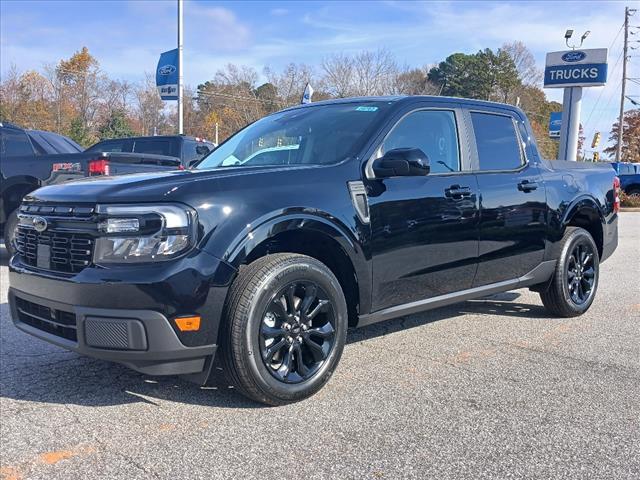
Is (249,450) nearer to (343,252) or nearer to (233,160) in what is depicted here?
(343,252)

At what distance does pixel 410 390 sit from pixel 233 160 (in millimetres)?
2164

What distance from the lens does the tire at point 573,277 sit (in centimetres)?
564

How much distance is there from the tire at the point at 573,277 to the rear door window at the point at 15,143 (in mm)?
7544

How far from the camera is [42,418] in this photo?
11.3ft

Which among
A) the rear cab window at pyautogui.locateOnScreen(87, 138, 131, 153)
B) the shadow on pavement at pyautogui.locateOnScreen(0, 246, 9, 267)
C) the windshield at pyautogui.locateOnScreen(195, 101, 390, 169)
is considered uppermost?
the rear cab window at pyautogui.locateOnScreen(87, 138, 131, 153)

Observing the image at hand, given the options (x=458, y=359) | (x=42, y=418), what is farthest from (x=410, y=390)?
(x=42, y=418)

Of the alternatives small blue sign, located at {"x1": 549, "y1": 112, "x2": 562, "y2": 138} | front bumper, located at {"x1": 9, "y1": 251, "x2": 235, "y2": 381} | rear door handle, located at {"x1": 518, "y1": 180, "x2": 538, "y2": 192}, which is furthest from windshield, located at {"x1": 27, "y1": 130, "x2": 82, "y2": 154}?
small blue sign, located at {"x1": 549, "y1": 112, "x2": 562, "y2": 138}

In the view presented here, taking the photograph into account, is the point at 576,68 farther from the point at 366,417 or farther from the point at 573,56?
the point at 366,417

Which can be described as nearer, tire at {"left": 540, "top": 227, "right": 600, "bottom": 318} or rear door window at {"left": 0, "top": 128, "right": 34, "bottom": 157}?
tire at {"left": 540, "top": 227, "right": 600, "bottom": 318}

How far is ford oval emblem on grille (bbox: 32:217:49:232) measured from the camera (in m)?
3.57

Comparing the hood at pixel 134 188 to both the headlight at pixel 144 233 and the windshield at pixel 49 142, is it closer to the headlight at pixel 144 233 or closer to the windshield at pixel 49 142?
the headlight at pixel 144 233

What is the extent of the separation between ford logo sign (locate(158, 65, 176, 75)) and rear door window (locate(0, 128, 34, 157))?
9395 millimetres

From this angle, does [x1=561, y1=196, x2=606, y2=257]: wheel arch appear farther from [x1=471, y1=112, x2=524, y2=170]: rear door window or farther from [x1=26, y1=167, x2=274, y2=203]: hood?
[x1=26, y1=167, x2=274, y2=203]: hood

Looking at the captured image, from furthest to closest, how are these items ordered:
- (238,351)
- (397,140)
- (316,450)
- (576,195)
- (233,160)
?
(576,195) < (233,160) < (397,140) < (238,351) < (316,450)
